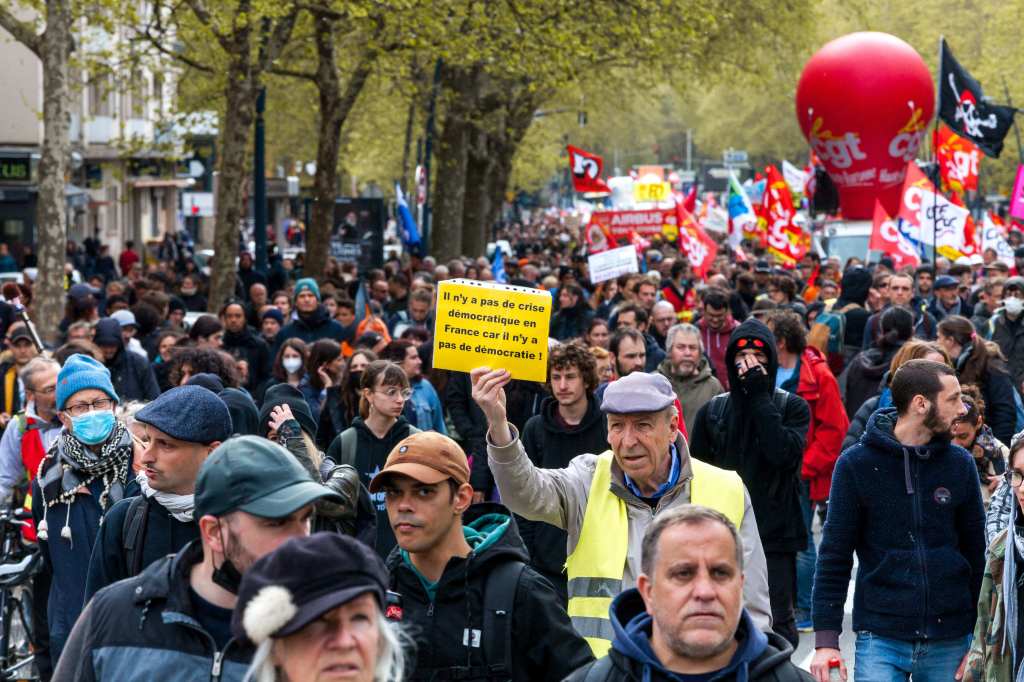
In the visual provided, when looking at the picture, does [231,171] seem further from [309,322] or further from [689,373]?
[689,373]

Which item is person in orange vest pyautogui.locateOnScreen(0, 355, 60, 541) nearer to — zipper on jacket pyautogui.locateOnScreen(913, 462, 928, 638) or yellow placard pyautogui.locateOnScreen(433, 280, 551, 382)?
yellow placard pyautogui.locateOnScreen(433, 280, 551, 382)

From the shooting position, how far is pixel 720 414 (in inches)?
311

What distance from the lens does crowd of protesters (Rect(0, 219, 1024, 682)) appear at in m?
3.74

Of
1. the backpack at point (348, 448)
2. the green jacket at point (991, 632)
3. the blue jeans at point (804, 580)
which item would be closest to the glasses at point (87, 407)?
the backpack at point (348, 448)

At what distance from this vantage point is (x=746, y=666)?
3.73m

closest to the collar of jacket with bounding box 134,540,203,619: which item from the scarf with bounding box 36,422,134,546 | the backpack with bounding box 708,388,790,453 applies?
the scarf with bounding box 36,422,134,546

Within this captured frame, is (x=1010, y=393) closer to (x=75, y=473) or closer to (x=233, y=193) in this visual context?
(x=75, y=473)

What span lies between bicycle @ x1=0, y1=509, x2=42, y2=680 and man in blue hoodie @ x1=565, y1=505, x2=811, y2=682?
5231 mm

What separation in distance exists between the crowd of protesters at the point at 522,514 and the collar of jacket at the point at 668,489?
1 cm

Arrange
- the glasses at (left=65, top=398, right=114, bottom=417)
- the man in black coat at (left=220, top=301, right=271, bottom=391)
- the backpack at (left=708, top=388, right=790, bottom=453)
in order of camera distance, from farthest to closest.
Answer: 1. the man in black coat at (left=220, top=301, right=271, bottom=391)
2. the backpack at (left=708, top=388, right=790, bottom=453)
3. the glasses at (left=65, top=398, right=114, bottom=417)

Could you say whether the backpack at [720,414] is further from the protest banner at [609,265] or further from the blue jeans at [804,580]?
the protest banner at [609,265]

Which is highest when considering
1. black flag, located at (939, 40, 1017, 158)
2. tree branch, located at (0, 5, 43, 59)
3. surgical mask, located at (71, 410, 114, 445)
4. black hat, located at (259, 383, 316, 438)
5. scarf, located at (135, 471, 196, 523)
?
tree branch, located at (0, 5, 43, 59)

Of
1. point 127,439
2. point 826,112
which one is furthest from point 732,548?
point 826,112

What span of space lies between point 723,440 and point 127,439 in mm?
2674
